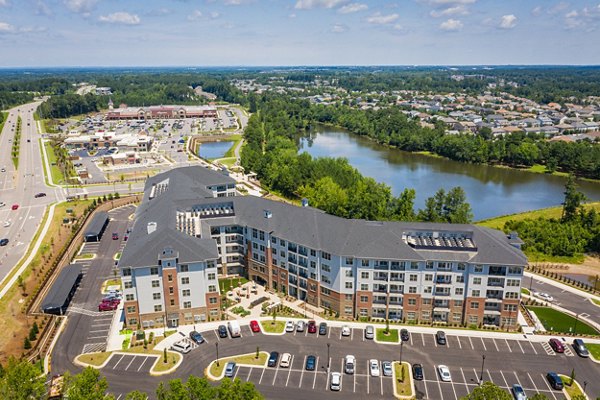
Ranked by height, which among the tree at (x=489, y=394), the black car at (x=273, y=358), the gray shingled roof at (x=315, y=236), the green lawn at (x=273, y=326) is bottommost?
the green lawn at (x=273, y=326)

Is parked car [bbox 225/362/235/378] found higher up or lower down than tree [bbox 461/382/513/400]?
lower down

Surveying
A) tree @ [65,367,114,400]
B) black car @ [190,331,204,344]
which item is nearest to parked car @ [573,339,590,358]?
black car @ [190,331,204,344]

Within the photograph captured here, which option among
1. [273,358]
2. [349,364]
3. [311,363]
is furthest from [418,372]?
[273,358]

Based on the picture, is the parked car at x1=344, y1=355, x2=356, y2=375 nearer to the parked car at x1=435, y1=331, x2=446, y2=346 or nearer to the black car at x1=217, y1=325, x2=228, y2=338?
the parked car at x1=435, y1=331, x2=446, y2=346

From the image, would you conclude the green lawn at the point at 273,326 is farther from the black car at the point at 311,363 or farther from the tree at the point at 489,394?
the tree at the point at 489,394

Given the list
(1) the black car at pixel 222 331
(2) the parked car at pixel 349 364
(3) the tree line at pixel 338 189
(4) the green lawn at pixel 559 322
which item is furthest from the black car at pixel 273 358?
(3) the tree line at pixel 338 189

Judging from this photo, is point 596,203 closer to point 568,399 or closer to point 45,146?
point 568,399
